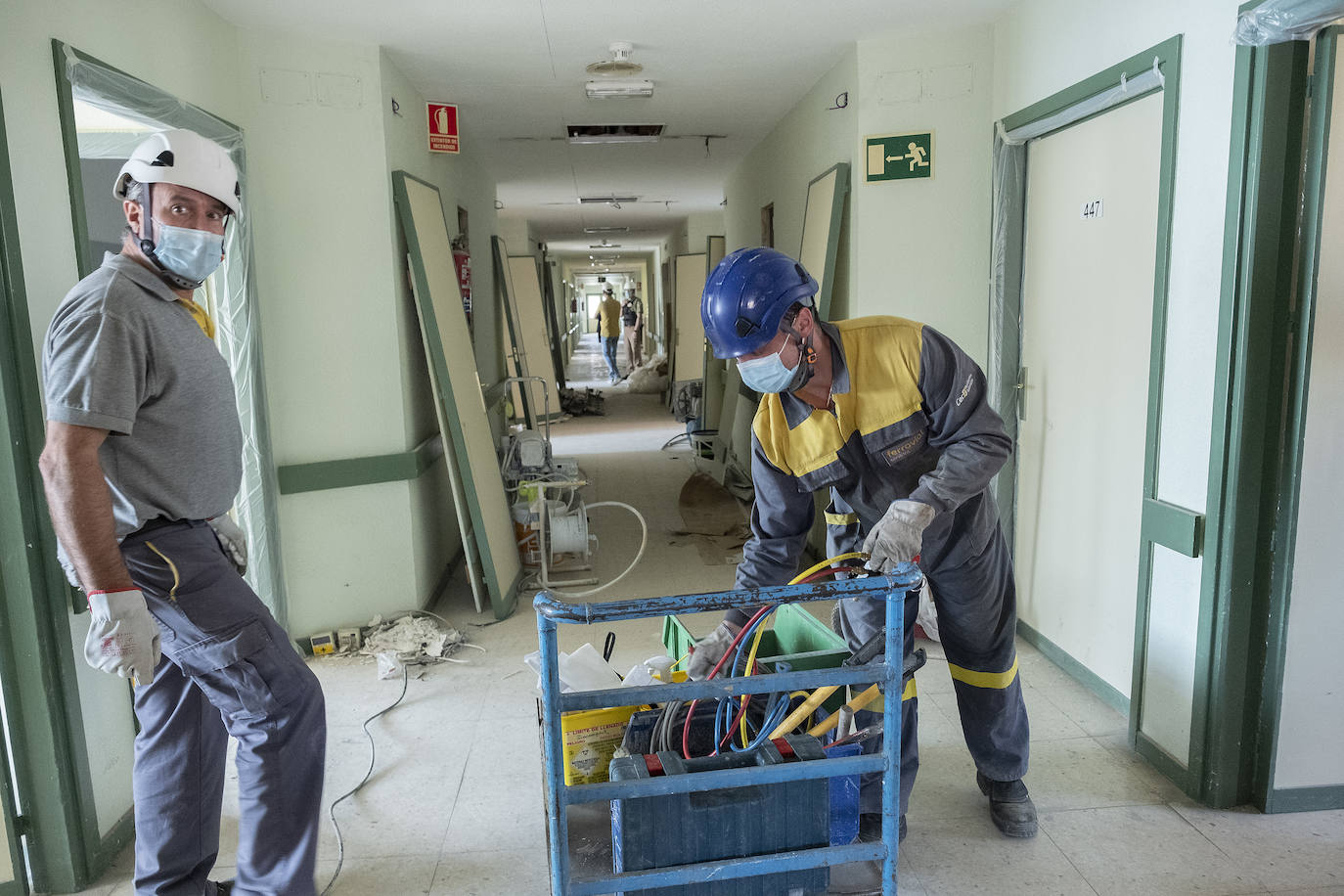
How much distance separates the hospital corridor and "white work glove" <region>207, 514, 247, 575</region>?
5.2 inches

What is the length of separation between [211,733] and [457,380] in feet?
7.74

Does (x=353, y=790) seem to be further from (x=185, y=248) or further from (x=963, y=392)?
(x=963, y=392)

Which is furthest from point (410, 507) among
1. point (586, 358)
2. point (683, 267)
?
point (586, 358)

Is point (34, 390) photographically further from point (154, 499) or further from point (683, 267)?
point (683, 267)

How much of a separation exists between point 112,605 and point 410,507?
2.33m

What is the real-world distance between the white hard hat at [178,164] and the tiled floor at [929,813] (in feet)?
5.57

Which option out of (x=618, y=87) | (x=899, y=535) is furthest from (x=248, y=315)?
(x=899, y=535)

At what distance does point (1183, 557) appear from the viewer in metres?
2.52

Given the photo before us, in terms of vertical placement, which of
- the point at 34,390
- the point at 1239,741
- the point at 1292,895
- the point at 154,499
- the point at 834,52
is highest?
the point at 834,52

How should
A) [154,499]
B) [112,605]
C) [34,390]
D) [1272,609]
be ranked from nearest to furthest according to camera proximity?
[112,605] < [154,499] < [34,390] < [1272,609]

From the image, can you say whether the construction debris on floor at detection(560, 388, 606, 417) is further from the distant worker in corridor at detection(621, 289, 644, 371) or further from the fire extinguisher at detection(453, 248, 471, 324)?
the fire extinguisher at detection(453, 248, 471, 324)

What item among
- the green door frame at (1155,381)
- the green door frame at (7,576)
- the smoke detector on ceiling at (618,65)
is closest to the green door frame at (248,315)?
the green door frame at (7,576)

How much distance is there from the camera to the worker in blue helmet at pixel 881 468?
190 centimetres

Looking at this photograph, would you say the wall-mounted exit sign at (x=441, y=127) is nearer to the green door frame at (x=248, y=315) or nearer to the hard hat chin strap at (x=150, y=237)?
the green door frame at (x=248, y=315)
